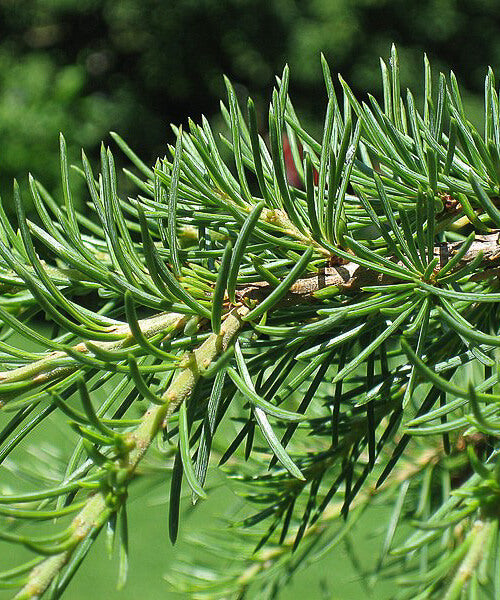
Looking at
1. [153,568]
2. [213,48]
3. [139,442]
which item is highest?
[213,48]

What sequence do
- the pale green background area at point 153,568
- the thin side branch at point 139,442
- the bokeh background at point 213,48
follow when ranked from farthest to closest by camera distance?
the bokeh background at point 213,48 < the pale green background area at point 153,568 < the thin side branch at point 139,442

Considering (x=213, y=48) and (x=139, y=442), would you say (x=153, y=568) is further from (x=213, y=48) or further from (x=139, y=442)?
(x=213, y=48)

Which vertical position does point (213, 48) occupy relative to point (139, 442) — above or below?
above

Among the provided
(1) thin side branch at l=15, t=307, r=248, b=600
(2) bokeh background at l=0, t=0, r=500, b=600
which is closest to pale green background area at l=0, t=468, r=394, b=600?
(1) thin side branch at l=15, t=307, r=248, b=600

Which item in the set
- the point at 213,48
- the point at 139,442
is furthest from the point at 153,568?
the point at 213,48

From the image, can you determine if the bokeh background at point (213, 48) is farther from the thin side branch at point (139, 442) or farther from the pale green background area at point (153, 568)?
the thin side branch at point (139, 442)

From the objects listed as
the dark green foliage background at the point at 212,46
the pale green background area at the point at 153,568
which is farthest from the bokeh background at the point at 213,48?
the pale green background area at the point at 153,568

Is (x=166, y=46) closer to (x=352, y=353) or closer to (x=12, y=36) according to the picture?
(x=12, y=36)

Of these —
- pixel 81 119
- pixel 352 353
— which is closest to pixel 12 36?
pixel 81 119
